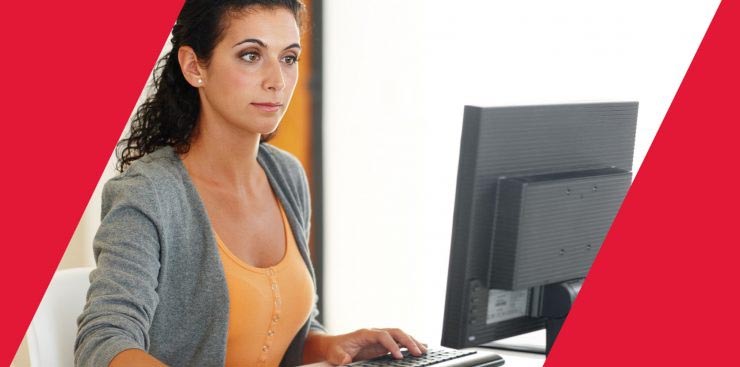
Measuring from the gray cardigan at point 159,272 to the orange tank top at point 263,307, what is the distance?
4cm

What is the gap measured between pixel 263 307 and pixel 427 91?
1.75m

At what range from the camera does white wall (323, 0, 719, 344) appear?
2.85 meters

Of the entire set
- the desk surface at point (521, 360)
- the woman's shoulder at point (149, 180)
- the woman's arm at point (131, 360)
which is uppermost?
the woman's shoulder at point (149, 180)

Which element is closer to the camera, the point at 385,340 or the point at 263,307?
the point at 385,340

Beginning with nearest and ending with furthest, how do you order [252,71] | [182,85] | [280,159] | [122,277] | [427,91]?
1. [122,277]
2. [252,71]
3. [182,85]
4. [280,159]
5. [427,91]

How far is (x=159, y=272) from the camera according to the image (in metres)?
1.70

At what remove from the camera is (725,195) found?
1.64 metres

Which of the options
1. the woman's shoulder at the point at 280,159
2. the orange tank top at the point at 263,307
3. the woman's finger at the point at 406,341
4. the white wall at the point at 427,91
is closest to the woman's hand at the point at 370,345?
the woman's finger at the point at 406,341

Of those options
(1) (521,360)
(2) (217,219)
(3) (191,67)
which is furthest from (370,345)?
(3) (191,67)

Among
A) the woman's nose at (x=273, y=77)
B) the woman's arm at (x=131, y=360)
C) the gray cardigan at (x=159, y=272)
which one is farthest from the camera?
the woman's nose at (x=273, y=77)

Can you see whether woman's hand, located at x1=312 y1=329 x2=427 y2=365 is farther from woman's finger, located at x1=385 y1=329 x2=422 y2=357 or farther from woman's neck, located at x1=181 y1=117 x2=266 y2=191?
woman's neck, located at x1=181 y1=117 x2=266 y2=191

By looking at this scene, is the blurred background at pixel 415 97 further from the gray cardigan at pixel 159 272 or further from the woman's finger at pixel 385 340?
the gray cardigan at pixel 159 272

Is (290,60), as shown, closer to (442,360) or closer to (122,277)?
(122,277)

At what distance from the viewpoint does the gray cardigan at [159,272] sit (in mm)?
1534
